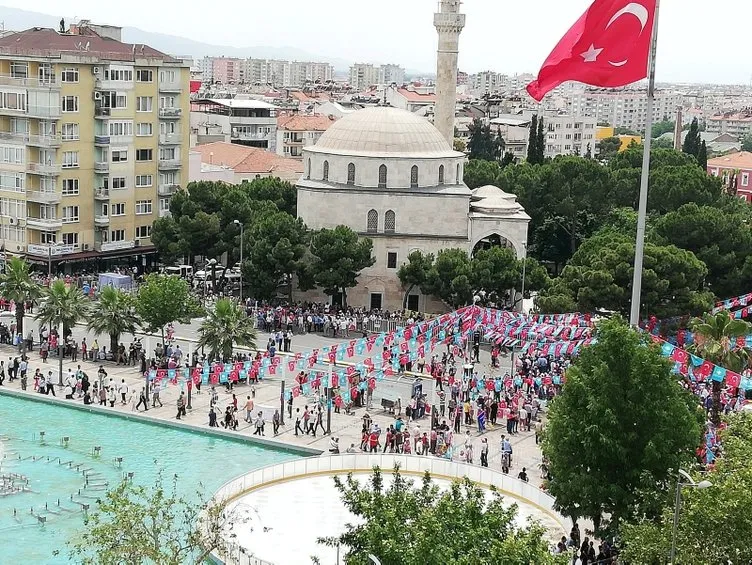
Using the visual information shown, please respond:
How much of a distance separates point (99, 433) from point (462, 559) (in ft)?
71.6

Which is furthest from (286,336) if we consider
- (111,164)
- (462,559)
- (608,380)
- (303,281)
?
(462,559)

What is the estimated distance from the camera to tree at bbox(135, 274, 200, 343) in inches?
1731

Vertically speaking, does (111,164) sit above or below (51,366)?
above

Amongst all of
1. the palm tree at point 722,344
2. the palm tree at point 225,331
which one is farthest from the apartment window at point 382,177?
the palm tree at point 722,344

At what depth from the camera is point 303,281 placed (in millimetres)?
56156

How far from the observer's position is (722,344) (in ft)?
127

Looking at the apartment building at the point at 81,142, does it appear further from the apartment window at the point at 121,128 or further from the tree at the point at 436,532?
the tree at the point at 436,532

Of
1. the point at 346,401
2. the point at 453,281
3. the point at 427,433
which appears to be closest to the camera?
the point at 427,433

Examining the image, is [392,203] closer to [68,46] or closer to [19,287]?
[68,46]

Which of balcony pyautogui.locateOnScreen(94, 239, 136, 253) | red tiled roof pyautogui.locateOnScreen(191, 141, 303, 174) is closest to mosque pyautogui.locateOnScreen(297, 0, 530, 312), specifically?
balcony pyautogui.locateOnScreen(94, 239, 136, 253)

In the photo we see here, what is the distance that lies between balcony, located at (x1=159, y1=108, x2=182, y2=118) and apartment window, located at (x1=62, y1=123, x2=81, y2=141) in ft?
19.1

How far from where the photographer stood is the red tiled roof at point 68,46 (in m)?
60.1

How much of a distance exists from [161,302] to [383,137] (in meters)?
19.7

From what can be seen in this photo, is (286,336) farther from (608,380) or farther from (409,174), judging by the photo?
(608,380)
